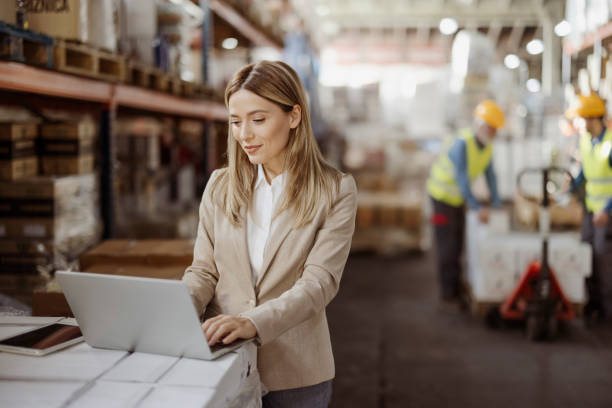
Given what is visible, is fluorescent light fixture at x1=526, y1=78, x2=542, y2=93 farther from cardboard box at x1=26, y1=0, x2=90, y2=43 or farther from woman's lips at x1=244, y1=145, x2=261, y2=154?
woman's lips at x1=244, y1=145, x2=261, y2=154

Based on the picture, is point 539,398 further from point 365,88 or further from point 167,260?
Result: point 365,88

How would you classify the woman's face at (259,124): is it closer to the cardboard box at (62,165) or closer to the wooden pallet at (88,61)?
the wooden pallet at (88,61)

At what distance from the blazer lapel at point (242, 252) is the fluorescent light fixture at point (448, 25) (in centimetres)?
2070

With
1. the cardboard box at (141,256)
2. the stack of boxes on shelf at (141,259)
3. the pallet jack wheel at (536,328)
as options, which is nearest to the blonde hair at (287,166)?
the stack of boxes on shelf at (141,259)

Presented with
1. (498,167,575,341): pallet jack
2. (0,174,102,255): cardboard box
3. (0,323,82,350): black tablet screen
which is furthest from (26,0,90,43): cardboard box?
(498,167,575,341): pallet jack

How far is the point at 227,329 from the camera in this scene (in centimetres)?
163

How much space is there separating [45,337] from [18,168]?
221 cm

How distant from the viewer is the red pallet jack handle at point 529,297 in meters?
5.35

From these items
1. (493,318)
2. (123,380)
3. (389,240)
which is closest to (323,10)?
(389,240)

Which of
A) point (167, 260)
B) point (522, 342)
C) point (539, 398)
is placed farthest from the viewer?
point (522, 342)

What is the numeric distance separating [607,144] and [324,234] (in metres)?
4.21

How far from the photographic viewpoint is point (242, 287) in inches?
75.5

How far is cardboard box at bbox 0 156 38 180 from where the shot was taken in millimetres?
3580

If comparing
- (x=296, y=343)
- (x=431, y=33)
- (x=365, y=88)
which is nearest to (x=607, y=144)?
(x=296, y=343)
